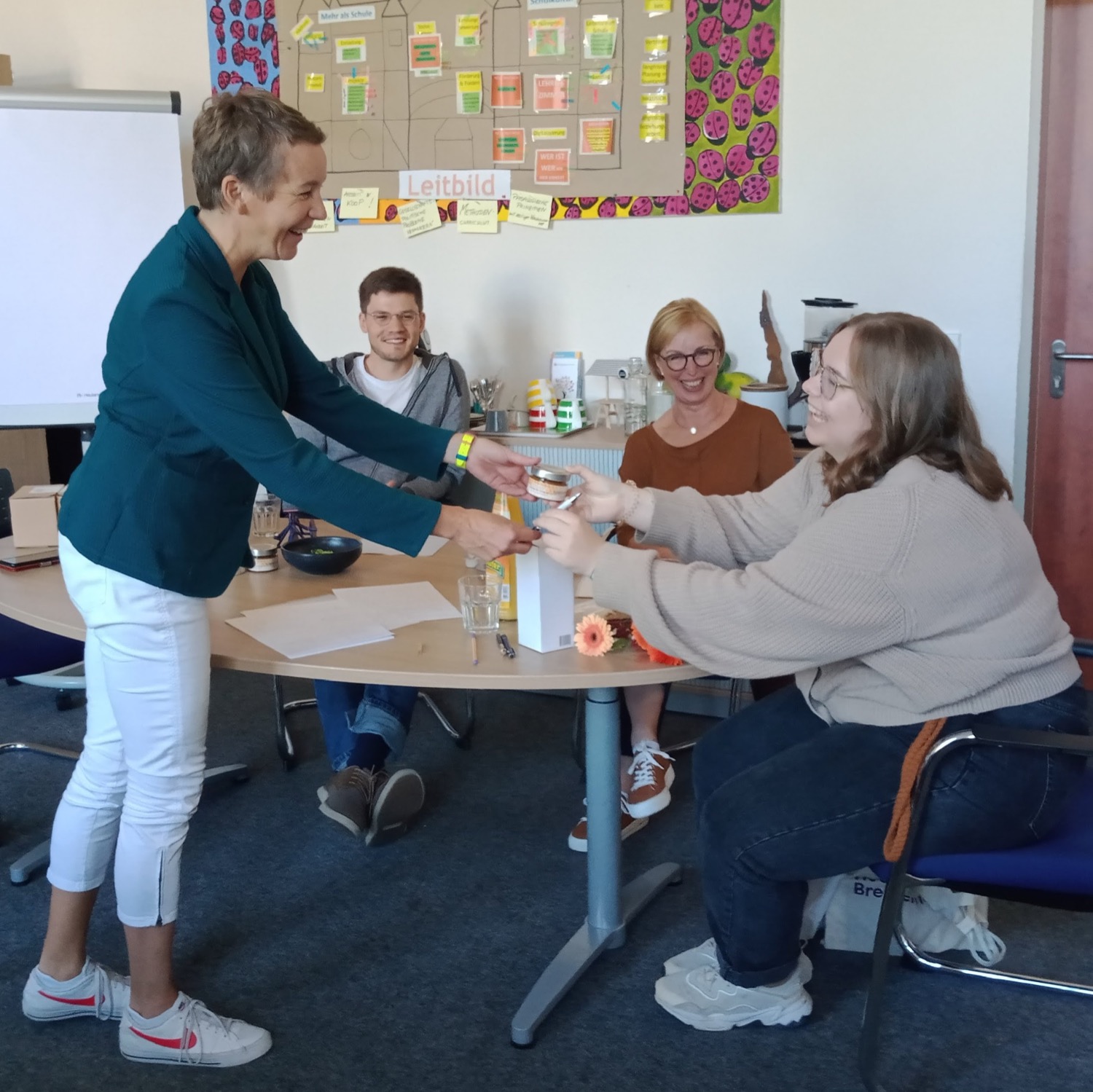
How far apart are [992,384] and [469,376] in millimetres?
1791

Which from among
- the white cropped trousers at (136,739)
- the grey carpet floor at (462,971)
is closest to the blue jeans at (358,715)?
the grey carpet floor at (462,971)

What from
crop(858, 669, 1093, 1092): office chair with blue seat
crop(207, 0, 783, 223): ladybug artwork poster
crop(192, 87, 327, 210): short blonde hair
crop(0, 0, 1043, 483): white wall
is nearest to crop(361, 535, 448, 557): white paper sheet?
crop(192, 87, 327, 210): short blonde hair

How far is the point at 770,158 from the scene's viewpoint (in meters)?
3.55

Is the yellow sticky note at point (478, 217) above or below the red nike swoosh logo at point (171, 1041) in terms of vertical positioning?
above

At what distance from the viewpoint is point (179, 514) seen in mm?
1747

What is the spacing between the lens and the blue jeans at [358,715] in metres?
2.64

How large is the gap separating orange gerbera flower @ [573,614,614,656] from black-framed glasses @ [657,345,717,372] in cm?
116

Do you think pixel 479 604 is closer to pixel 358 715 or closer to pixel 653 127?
pixel 358 715

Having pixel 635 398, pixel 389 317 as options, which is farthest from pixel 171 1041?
pixel 635 398

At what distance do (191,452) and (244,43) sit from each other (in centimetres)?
299

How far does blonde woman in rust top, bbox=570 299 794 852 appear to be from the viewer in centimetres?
275

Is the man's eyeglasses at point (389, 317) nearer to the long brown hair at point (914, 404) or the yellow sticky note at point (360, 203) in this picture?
the yellow sticky note at point (360, 203)

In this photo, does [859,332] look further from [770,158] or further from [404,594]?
[770,158]

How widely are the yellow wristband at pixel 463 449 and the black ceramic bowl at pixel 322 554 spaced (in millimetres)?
308
